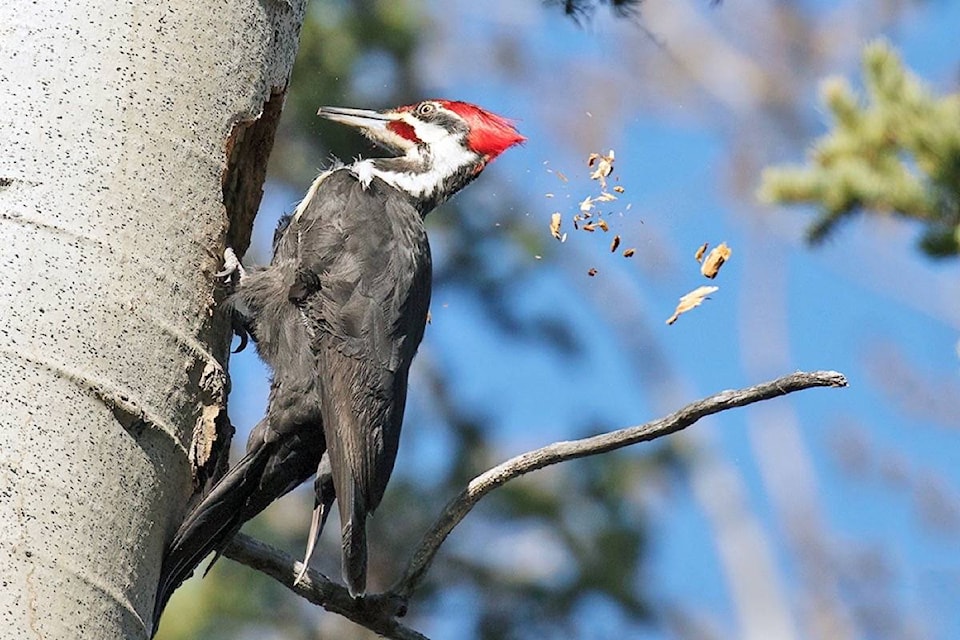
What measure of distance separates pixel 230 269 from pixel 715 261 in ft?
3.82

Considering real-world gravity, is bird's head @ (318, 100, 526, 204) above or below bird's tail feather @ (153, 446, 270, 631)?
above

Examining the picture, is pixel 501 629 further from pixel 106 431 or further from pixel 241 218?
pixel 106 431

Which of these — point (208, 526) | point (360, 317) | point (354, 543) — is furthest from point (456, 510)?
point (360, 317)

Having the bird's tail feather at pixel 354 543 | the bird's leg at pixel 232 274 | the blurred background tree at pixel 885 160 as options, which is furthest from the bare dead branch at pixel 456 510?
the blurred background tree at pixel 885 160

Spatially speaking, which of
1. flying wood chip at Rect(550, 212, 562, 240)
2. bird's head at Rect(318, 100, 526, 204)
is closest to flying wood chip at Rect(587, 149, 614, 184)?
flying wood chip at Rect(550, 212, 562, 240)

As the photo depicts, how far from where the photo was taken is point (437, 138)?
425cm

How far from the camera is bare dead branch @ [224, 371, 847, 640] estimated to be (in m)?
2.34

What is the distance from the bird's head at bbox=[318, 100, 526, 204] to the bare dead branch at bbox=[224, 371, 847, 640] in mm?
1758

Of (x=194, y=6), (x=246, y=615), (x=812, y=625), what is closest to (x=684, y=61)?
(x=812, y=625)

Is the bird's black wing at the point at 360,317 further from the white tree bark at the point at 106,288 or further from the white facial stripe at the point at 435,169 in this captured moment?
the white tree bark at the point at 106,288

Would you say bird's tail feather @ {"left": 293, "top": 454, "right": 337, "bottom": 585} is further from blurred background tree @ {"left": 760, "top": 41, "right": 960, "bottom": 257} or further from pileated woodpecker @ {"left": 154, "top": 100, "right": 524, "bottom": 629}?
blurred background tree @ {"left": 760, "top": 41, "right": 960, "bottom": 257}

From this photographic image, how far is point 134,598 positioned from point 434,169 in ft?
7.87

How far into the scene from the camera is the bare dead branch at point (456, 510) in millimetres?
2344

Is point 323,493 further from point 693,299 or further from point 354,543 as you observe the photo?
point 693,299
